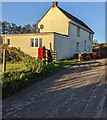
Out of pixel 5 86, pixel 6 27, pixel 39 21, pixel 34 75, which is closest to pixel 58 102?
pixel 5 86

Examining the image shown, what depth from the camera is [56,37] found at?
30047mm

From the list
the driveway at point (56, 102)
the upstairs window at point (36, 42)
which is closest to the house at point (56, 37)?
the upstairs window at point (36, 42)

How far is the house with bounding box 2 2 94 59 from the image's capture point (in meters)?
29.9

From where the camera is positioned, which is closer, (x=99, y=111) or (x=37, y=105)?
(x=99, y=111)

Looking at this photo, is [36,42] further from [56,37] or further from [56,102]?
[56,102]

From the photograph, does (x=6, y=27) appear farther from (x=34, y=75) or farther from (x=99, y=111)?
(x=99, y=111)

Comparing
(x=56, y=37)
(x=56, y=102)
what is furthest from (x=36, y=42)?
(x=56, y=102)

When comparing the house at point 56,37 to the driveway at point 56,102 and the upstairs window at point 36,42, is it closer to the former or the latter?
the upstairs window at point 36,42

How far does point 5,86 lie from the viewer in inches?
367

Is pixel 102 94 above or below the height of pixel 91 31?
below

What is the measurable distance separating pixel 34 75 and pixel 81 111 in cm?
594

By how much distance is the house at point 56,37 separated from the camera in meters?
29.9

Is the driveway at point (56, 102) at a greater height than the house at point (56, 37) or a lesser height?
lesser

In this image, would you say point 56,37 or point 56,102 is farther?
point 56,37
